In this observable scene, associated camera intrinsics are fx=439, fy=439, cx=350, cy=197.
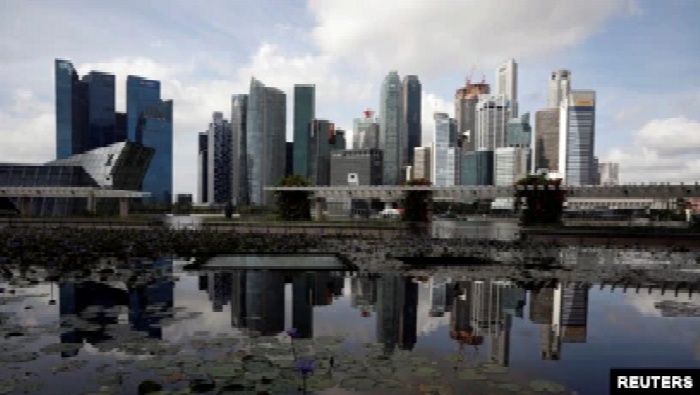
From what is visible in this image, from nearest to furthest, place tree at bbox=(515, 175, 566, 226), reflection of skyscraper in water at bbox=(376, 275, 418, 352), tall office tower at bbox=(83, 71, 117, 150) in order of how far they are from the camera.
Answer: reflection of skyscraper in water at bbox=(376, 275, 418, 352)
tree at bbox=(515, 175, 566, 226)
tall office tower at bbox=(83, 71, 117, 150)

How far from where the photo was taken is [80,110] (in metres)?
194

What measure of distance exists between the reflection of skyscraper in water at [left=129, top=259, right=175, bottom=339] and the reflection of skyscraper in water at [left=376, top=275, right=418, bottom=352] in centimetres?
474

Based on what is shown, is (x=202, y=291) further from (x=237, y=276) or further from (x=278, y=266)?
(x=278, y=266)

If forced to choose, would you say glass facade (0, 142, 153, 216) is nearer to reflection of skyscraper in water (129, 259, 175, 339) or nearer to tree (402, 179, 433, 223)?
tree (402, 179, 433, 223)

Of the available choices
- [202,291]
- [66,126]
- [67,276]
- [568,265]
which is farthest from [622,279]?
[66,126]

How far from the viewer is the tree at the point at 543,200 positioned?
45031mm

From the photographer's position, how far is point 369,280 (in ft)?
52.3

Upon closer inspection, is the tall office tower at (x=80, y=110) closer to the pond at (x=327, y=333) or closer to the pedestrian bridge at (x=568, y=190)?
the pedestrian bridge at (x=568, y=190)

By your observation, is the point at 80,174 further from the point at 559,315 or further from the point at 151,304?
the point at 559,315

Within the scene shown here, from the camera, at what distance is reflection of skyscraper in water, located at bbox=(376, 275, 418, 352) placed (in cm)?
920

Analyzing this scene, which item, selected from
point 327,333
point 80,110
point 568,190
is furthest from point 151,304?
point 80,110

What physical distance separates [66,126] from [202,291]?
205819 millimetres

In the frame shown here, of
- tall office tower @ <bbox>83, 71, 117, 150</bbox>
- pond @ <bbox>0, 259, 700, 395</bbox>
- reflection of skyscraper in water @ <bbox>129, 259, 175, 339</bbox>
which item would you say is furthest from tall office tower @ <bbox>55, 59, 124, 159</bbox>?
pond @ <bbox>0, 259, 700, 395</bbox>

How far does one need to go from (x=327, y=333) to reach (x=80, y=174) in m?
95.0
